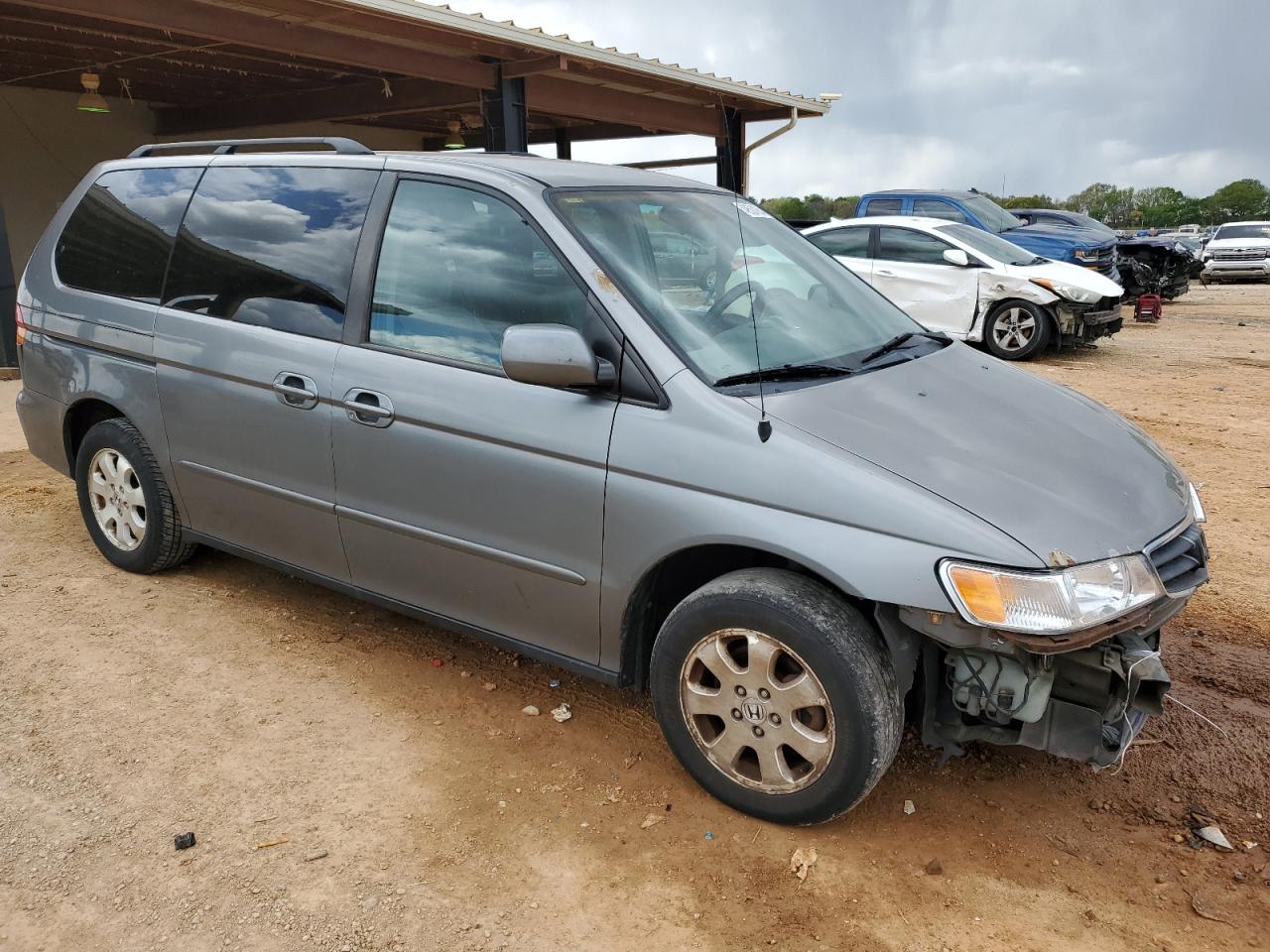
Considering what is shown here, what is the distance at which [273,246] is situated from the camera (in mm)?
3688

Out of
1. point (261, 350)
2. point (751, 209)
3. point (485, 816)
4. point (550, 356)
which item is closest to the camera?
point (550, 356)

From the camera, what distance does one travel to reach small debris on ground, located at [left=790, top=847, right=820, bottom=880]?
2.63 metres

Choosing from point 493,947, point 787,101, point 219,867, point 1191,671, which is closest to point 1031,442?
point 1191,671

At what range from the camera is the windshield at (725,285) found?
298cm

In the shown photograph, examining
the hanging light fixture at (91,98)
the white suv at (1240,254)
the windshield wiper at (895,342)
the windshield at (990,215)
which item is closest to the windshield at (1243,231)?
the white suv at (1240,254)

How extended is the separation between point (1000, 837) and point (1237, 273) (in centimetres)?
2714

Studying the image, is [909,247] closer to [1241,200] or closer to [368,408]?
[368,408]

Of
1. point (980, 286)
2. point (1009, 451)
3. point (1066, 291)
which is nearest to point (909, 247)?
point (980, 286)

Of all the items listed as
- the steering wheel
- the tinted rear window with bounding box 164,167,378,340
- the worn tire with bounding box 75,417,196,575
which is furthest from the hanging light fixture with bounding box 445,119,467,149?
the steering wheel

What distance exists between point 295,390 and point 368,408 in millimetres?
375

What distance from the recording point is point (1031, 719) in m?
2.58

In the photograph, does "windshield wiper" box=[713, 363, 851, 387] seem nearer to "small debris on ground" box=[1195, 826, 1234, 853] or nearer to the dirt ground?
the dirt ground

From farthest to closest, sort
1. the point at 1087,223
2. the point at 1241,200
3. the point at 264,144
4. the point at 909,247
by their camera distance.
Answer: the point at 1241,200 < the point at 1087,223 < the point at 909,247 < the point at 264,144

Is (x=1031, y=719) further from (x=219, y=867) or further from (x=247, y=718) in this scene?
(x=247, y=718)
